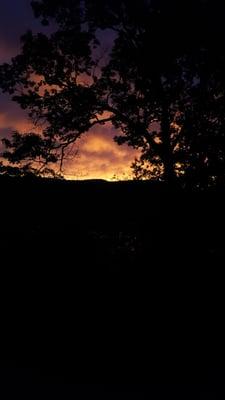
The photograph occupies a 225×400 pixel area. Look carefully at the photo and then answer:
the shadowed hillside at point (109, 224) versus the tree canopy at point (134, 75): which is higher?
the tree canopy at point (134, 75)

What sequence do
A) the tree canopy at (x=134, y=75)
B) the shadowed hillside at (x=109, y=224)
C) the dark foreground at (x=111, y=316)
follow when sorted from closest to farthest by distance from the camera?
1. the dark foreground at (x=111, y=316)
2. the shadowed hillside at (x=109, y=224)
3. the tree canopy at (x=134, y=75)

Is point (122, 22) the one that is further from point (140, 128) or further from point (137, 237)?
point (137, 237)

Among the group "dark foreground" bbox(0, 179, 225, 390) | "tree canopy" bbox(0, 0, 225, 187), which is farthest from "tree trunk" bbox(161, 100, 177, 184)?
"dark foreground" bbox(0, 179, 225, 390)

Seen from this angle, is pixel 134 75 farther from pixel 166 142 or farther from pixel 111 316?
pixel 111 316

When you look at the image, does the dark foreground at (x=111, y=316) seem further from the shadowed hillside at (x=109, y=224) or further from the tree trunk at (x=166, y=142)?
the tree trunk at (x=166, y=142)

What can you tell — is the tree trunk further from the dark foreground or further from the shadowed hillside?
the dark foreground

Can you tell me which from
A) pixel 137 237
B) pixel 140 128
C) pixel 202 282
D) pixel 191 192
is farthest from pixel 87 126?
pixel 202 282

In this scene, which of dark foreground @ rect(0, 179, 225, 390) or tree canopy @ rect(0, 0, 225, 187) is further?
tree canopy @ rect(0, 0, 225, 187)

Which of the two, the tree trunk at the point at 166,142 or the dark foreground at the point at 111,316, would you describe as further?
the tree trunk at the point at 166,142

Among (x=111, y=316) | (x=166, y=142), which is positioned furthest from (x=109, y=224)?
(x=166, y=142)

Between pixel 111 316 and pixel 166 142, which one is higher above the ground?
pixel 166 142

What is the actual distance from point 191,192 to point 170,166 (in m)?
7.04

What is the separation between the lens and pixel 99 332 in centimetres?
572

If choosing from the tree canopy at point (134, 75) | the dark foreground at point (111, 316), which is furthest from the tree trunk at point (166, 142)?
the dark foreground at point (111, 316)
